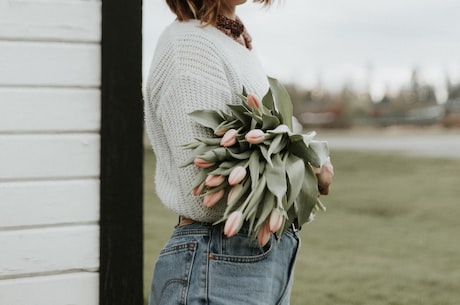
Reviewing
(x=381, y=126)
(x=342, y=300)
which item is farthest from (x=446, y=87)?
(x=342, y=300)

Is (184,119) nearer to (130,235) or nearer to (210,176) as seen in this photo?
(210,176)

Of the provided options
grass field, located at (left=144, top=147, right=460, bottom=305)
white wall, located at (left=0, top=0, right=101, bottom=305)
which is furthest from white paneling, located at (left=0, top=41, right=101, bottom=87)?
grass field, located at (left=144, top=147, right=460, bottom=305)

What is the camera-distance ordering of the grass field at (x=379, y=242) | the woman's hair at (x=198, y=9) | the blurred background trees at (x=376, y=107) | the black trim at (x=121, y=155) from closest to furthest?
the woman's hair at (x=198, y=9), the black trim at (x=121, y=155), the grass field at (x=379, y=242), the blurred background trees at (x=376, y=107)

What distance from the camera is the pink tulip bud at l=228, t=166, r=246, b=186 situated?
1114 millimetres

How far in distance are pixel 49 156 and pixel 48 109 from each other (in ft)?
0.32

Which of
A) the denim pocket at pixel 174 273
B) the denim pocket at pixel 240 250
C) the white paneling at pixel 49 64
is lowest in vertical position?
the denim pocket at pixel 174 273

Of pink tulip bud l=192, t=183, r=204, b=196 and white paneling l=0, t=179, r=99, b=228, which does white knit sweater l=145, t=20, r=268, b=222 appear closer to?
pink tulip bud l=192, t=183, r=204, b=196

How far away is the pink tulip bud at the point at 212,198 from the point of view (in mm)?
1156

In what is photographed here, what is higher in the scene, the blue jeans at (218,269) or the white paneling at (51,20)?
the white paneling at (51,20)

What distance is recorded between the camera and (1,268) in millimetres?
1368

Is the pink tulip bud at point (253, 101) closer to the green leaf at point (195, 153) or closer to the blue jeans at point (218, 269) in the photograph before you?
the green leaf at point (195, 153)

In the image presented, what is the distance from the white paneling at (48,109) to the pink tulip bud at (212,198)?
391 mm

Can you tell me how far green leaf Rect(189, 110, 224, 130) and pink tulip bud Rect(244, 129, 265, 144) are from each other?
8 centimetres

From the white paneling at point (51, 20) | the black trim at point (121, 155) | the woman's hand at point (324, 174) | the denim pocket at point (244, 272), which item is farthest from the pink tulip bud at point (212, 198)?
the white paneling at point (51, 20)
